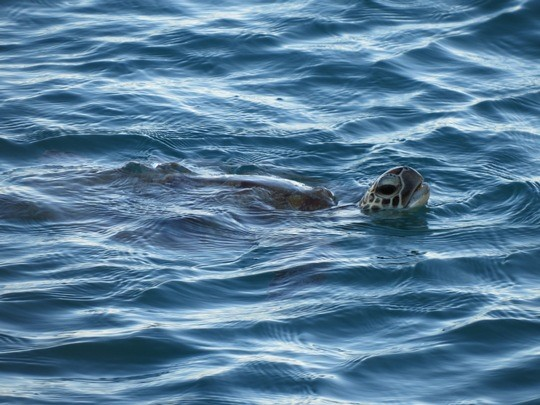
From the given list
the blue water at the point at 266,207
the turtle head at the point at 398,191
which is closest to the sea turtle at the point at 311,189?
the turtle head at the point at 398,191

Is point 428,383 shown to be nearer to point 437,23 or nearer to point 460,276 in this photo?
point 460,276

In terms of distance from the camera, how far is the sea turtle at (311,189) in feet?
24.7

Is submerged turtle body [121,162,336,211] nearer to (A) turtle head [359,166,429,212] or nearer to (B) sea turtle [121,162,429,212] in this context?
(B) sea turtle [121,162,429,212]

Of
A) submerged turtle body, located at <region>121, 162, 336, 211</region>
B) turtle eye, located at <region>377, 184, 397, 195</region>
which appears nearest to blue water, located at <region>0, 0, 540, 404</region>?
submerged turtle body, located at <region>121, 162, 336, 211</region>

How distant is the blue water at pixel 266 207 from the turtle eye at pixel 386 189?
8.3 inches

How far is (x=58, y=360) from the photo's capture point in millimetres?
5246

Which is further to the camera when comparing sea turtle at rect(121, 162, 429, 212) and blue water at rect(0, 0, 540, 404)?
sea turtle at rect(121, 162, 429, 212)

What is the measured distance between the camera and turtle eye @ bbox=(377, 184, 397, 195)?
7.55 m

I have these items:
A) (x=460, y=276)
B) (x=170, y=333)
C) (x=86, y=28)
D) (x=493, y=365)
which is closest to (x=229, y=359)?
(x=170, y=333)

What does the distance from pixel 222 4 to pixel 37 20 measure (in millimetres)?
2234

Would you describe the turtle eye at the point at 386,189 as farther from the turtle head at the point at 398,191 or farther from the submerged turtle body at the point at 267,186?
the submerged turtle body at the point at 267,186

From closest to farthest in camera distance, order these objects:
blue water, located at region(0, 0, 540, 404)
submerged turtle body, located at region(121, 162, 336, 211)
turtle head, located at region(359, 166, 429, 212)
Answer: blue water, located at region(0, 0, 540, 404) < turtle head, located at region(359, 166, 429, 212) < submerged turtle body, located at region(121, 162, 336, 211)

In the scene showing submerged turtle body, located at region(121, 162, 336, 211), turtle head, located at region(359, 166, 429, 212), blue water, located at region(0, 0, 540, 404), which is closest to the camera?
blue water, located at region(0, 0, 540, 404)

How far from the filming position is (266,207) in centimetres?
761
